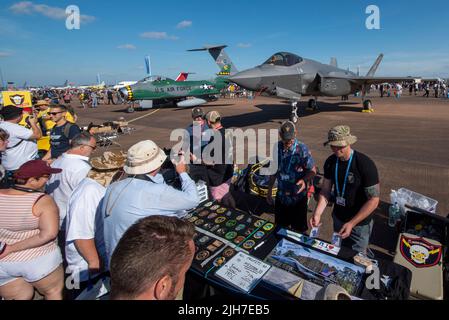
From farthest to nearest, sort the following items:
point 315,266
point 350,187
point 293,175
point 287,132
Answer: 1. point 293,175
2. point 287,132
3. point 350,187
4. point 315,266

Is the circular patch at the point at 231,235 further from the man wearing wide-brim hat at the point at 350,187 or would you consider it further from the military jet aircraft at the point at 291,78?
the military jet aircraft at the point at 291,78

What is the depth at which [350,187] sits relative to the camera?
8.65ft

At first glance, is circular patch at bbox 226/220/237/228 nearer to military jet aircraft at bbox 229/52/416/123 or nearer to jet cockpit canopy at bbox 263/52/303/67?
military jet aircraft at bbox 229/52/416/123

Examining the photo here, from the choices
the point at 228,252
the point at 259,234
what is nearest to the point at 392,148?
the point at 259,234

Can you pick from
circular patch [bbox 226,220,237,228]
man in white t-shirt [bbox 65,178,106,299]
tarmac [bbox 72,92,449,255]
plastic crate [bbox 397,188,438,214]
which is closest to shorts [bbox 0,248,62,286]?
man in white t-shirt [bbox 65,178,106,299]

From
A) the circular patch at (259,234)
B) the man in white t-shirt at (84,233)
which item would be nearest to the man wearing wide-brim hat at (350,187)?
the circular patch at (259,234)

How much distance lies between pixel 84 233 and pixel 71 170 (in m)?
1.02

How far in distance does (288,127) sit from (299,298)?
2196 mm

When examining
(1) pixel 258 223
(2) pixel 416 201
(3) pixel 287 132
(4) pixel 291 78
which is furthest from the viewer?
(4) pixel 291 78

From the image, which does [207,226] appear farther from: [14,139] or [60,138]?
[14,139]

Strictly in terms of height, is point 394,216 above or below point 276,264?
below

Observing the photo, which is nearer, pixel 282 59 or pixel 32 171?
pixel 32 171
